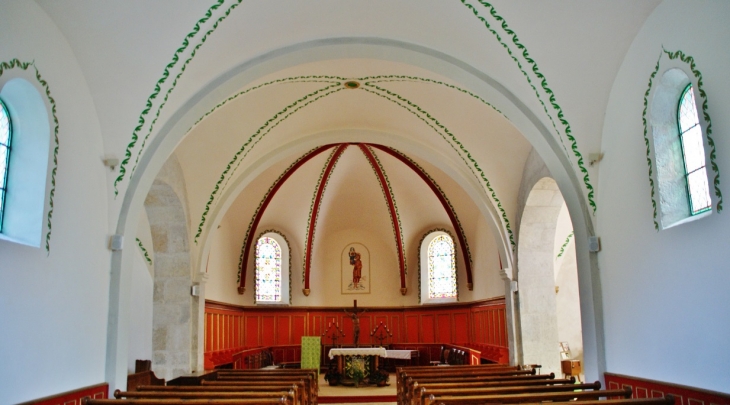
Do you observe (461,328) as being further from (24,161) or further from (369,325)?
(24,161)

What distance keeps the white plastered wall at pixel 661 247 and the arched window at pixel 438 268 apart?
10.5m

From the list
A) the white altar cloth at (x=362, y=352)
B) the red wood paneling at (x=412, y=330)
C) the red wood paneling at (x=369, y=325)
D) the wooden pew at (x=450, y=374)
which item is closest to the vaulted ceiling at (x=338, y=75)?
the wooden pew at (x=450, y=374)

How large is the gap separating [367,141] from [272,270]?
6349 millimetres

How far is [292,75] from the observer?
10742 mm

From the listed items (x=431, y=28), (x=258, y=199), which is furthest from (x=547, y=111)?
(x=258, y=199)

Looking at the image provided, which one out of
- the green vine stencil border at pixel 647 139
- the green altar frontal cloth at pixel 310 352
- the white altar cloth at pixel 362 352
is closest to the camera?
the green vine stencil border at pixel 647 139

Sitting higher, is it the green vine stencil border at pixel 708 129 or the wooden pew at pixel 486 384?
the green vine stencil border at pixel 708 129

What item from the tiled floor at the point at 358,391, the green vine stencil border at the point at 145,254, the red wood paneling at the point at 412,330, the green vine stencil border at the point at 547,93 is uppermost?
the green vine stencil border at the point at 547,93

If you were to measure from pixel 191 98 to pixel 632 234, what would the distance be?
586 cm

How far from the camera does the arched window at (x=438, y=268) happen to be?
18578mm

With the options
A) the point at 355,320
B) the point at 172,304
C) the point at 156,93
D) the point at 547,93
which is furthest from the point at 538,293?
the point at 156,93

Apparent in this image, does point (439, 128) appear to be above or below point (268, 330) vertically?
above

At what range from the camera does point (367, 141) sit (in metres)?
14.1

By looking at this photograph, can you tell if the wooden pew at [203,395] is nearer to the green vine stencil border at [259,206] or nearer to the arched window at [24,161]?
the arched window at [24,161]
